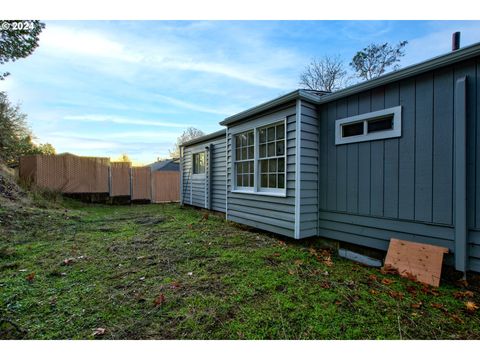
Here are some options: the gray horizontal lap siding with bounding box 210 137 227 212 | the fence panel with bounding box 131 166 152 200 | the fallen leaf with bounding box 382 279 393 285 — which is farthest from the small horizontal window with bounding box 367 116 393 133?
the fence panel with bounding box 131 166 152 200

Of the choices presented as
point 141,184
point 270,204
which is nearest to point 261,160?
point 270,204

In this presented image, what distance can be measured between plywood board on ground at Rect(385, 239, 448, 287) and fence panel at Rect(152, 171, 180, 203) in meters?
11.7

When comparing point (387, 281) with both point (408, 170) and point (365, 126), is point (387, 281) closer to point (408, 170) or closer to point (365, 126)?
point (408, 170)

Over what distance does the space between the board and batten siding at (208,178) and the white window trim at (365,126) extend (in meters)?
4.11

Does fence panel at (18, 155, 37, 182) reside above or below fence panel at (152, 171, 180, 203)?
above

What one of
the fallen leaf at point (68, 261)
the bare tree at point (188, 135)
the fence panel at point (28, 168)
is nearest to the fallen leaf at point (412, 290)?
the fallen leaf at point (68, 261)

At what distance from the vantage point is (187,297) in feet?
8.05

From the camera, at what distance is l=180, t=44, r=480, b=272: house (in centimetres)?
270

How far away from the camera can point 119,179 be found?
12055 mm

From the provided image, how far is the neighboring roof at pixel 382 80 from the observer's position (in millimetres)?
2664

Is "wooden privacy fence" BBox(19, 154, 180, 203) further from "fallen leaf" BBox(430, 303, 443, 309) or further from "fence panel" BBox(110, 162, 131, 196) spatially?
"fallen leaf" BBox(430, 303, 443, 309)

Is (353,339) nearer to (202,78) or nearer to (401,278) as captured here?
(401,278)
